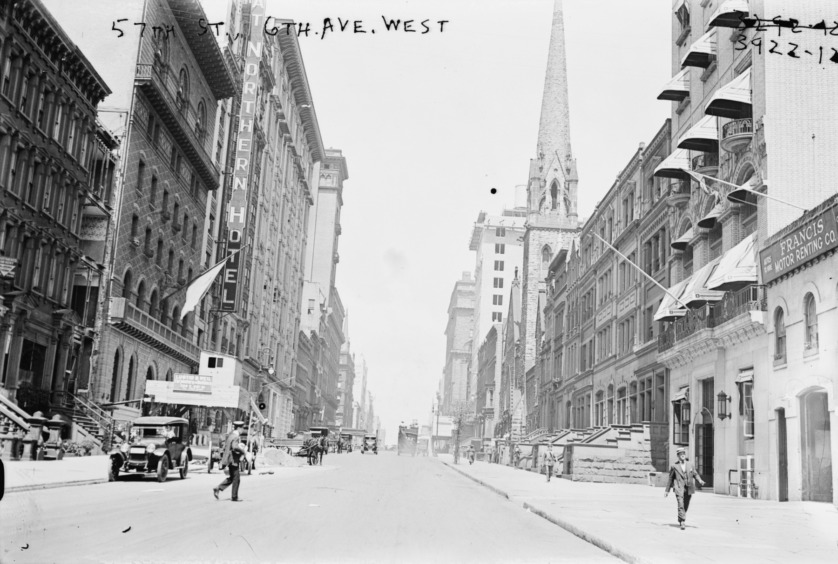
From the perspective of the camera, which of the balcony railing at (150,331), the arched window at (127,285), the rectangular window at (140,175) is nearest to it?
the balcony railing at (150,331)

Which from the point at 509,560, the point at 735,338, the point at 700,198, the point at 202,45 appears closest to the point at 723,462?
the point at 735,338

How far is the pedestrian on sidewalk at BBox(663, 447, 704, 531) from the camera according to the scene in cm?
1712

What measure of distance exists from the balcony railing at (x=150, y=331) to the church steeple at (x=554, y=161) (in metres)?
54.5

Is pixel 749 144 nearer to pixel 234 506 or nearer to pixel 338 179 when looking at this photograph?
pixel 234 506

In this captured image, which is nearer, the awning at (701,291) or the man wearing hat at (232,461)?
the man wearing hat at (232,461)

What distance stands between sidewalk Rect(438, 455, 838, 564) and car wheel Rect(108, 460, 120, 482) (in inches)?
466

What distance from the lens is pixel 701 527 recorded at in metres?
17.5

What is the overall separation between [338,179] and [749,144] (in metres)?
131

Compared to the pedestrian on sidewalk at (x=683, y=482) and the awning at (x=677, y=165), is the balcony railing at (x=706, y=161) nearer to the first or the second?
the awning at (x=677, y=165)

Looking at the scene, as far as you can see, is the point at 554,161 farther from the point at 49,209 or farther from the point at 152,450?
the point at 152,450

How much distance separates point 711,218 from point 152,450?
22515mm

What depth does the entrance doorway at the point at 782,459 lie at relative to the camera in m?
27.1

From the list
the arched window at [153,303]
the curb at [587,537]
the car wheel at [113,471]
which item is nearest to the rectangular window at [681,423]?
the curb at [587,537]

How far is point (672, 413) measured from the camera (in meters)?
38.8
